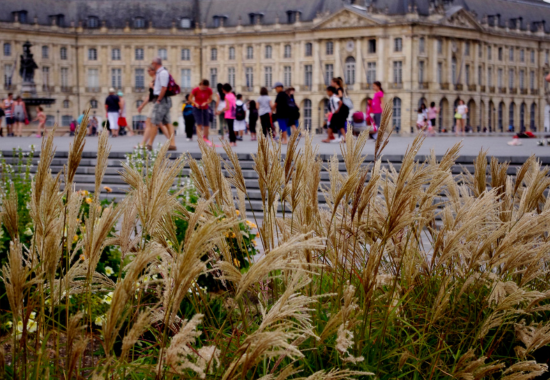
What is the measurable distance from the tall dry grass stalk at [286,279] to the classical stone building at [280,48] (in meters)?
62.6

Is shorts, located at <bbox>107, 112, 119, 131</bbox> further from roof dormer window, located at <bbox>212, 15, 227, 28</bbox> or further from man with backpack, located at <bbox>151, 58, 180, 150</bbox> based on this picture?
roof dormer window, located at <bbox>212, 15, 227, 28</bbox>

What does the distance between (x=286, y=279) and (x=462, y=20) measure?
68.5 meters

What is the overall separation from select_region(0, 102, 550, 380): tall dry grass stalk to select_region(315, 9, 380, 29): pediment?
6350 cm

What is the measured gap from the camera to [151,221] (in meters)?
2.01

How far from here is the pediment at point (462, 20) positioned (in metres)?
66.6

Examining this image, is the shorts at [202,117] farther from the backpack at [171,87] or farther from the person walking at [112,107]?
the person walking at [112,107]

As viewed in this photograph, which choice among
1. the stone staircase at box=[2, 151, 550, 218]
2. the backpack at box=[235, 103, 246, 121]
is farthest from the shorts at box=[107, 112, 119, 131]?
the stone staircase at box=[2, 151, 550, 218]

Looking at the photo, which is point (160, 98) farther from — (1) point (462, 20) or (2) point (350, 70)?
(1) point (462, 20)

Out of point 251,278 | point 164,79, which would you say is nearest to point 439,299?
point 251,278

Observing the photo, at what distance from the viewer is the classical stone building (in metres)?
65.5

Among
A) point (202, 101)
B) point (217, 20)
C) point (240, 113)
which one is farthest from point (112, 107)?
point (217, 20)

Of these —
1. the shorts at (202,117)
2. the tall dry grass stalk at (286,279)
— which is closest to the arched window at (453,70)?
the shorts at (202,117)

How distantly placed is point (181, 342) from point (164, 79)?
→ 11.0 m

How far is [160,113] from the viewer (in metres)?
12.8
